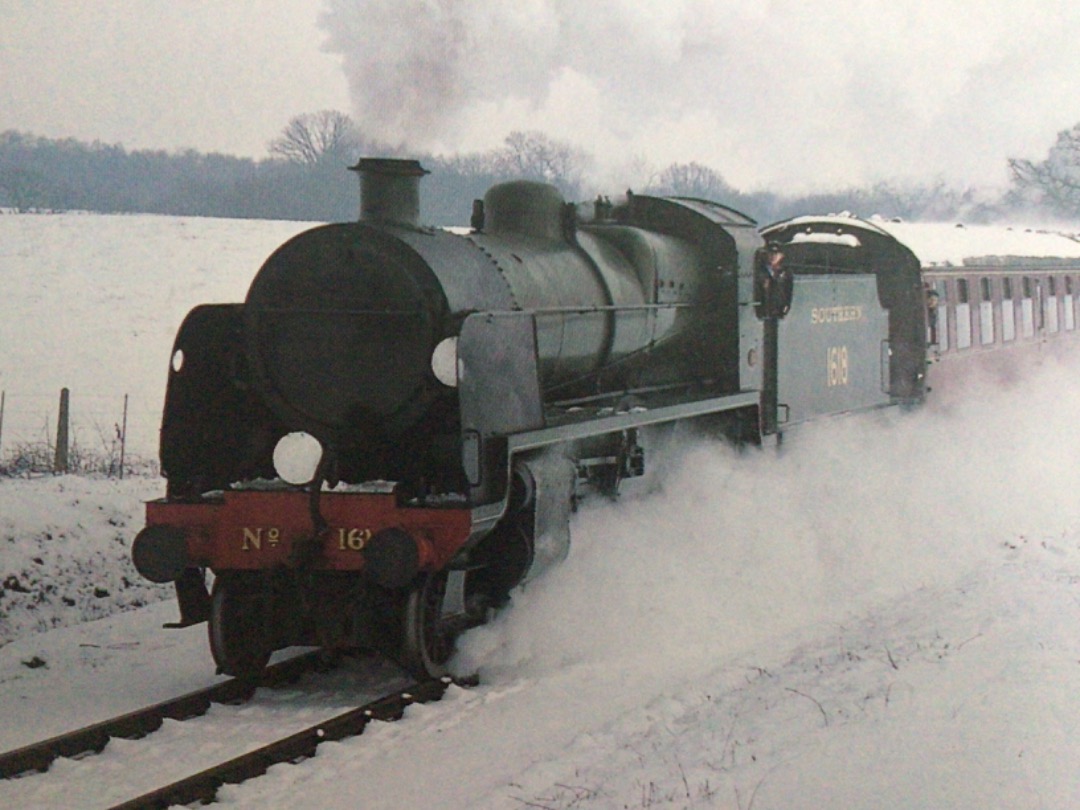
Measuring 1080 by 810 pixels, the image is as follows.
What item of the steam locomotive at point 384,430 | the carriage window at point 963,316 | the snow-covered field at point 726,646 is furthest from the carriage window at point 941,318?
the steam locomotive at point 384,430

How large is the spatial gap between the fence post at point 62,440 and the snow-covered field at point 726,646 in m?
0.91

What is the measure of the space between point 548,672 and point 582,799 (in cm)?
178

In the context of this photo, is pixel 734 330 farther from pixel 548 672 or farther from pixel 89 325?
pixel 89 325

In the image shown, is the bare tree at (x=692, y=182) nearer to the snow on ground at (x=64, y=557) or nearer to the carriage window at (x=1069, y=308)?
the carriage window at (x=1069, y=308)

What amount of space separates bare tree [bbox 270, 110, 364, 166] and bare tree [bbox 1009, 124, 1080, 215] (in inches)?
514

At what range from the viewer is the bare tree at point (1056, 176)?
19.7 m

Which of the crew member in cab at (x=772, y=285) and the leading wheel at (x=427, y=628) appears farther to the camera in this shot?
the crew member in cab at (x=772, y=285)

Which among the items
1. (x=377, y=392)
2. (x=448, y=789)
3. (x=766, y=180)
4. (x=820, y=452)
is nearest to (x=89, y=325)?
(x=766, y=180)

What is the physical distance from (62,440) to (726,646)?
6.64 m

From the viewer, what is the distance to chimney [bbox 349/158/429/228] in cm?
591

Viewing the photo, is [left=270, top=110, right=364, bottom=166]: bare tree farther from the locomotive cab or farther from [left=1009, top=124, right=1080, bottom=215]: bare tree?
[left=1009, top=124, right=1080, bottom=215]: bare tree

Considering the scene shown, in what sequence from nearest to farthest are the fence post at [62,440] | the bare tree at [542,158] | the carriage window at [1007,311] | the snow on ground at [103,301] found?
the bare tree at [542,158], the fence post at [62,440], the snow on ground at [103,301], the carriage window at [1007,311]

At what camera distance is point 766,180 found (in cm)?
1614

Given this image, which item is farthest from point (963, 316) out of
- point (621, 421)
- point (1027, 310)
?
point (621, 421)
